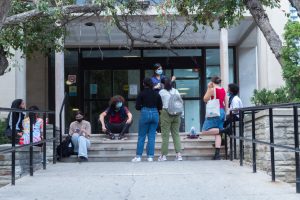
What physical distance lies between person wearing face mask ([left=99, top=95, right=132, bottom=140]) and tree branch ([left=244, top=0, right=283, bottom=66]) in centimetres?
465

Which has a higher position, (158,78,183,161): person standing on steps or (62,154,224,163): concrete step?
(158,78,183,161): person standing on steps

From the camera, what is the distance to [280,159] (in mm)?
9695

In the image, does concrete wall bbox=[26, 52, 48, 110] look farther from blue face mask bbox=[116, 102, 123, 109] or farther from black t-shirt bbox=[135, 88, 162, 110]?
black t-shirt bbox=[135, 88, 162, 110]

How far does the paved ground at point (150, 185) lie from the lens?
671 centimetres

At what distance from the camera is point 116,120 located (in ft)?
44.0

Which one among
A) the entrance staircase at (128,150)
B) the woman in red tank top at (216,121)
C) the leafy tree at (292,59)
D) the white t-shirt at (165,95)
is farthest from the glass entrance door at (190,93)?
the white t-shirt at (165,95)

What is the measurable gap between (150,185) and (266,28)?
3.68m

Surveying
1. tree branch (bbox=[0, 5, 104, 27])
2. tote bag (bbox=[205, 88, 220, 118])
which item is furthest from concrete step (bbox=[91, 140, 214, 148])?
tree branch (bbox=[0, 5, 104, 27])

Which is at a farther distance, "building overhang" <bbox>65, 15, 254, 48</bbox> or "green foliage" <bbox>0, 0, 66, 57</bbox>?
"building overhang" <bbox>65, 15, 254, 48</bbox>

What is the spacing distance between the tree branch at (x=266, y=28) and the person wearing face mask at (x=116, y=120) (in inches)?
183

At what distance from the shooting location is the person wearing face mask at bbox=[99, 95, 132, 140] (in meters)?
13.3

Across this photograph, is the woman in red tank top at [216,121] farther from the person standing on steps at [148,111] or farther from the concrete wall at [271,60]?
the concrete wall at [271,60]

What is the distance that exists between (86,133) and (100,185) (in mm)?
5064

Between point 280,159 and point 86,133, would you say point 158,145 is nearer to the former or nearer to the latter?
point 86,133
